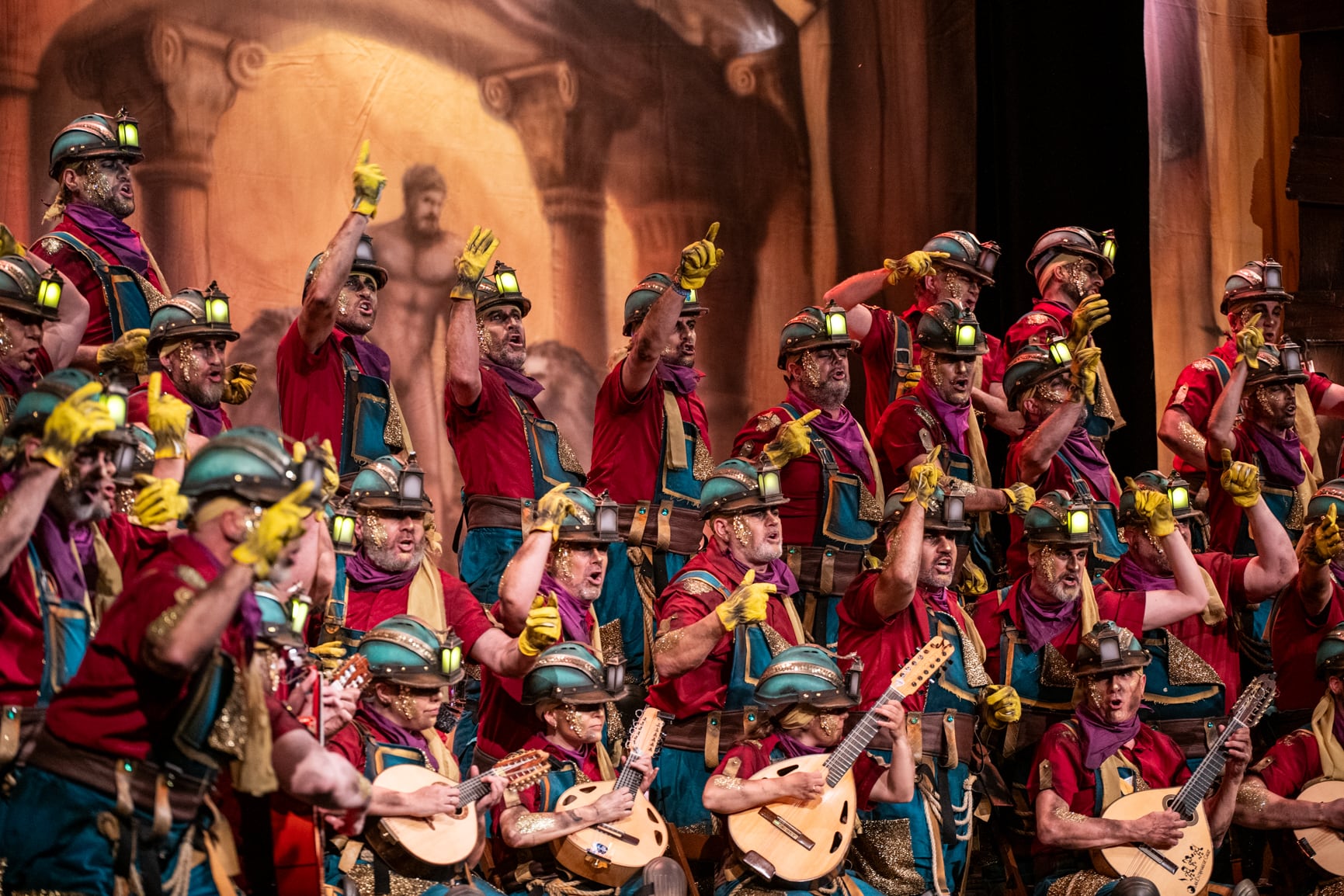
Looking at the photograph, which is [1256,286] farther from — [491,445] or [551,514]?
[551,514]

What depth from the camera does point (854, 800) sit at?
6.90 meters

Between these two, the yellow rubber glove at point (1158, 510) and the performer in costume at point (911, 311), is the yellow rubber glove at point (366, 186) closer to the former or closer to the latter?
the performer in costume at point (911, 311)

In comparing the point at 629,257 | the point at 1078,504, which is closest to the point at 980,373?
the point at 1078,504

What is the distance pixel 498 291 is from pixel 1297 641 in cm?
415

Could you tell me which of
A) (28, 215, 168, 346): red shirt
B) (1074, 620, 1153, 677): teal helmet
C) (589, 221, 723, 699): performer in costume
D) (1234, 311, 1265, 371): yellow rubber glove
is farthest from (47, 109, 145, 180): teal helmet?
(1234, 311, 1265, 371): yellow rubber glove

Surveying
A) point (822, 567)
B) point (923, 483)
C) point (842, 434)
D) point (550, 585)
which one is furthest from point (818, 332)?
point (550, 585)

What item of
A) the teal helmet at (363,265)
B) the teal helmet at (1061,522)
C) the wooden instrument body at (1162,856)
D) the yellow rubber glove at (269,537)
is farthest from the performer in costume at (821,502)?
the yellow rubber glove at (269,537)

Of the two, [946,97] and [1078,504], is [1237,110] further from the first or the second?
[1078,504]

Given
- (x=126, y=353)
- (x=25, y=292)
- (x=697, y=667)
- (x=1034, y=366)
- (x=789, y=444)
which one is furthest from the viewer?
(x=1034, y=366)

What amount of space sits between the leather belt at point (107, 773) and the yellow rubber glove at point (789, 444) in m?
4.01

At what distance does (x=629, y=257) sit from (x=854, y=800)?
4.88 metres

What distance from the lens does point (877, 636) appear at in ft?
25.5

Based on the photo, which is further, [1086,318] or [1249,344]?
[1249,344]

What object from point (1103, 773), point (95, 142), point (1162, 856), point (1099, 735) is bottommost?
point (1162, 856)
